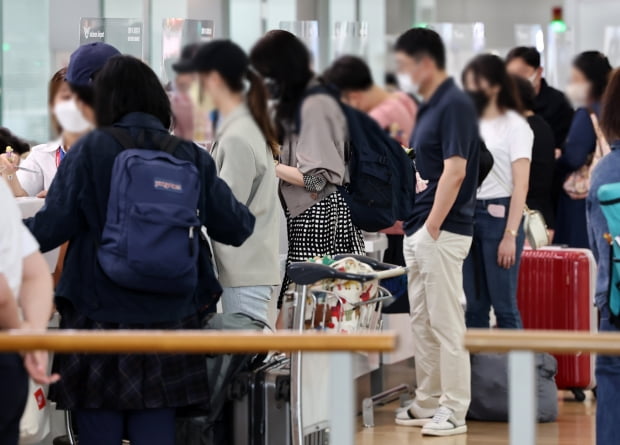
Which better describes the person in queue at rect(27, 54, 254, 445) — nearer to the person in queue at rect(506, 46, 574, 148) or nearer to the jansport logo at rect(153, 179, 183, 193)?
the jansport logo at rect(153, 179, 183, 193)

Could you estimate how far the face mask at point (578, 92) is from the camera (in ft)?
10.7

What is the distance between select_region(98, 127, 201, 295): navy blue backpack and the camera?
2.80m

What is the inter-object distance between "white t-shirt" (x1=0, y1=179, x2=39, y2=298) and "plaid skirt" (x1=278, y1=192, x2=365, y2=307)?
1.44 meters

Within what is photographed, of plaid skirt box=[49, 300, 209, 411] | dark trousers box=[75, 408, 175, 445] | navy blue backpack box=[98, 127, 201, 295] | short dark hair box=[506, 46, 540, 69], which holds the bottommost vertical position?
dark trousers box=[75, 408, 175, 445]

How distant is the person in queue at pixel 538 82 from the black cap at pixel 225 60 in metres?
0.60

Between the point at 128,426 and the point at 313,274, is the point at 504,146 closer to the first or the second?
the point at 313,274

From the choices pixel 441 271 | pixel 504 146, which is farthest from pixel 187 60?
pixel 441 271

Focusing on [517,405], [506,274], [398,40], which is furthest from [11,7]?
[517,405]

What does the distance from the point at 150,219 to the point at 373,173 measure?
1.70 feet

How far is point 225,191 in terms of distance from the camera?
9.75 feet

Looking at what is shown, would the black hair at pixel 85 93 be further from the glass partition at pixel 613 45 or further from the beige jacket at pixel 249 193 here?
the glass partition at pixel 613 45

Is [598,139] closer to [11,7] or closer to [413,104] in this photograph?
[413,104]

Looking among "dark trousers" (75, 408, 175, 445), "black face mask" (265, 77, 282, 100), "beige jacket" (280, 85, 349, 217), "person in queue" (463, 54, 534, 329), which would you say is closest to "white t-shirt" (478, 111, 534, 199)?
"person in queue" (463, 54, 534, 329)

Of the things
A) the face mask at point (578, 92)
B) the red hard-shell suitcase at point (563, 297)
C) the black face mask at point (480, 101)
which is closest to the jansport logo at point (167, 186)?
the black face mask at point (480, 101)
